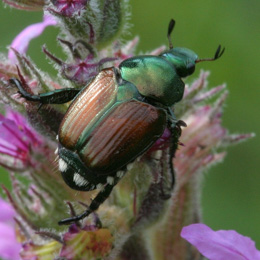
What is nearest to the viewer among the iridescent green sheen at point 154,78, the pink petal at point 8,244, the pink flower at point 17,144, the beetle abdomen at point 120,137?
the beetle abdomen at point 120,137

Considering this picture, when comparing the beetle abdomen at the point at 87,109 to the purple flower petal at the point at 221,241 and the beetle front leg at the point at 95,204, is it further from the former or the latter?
the purple flower petal at the point at 221,241

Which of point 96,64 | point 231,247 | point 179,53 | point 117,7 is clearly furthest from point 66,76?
point 231,247

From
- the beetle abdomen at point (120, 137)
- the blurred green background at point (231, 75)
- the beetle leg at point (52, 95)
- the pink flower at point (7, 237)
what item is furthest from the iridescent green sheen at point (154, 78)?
the blurred green background at point (231, 75)

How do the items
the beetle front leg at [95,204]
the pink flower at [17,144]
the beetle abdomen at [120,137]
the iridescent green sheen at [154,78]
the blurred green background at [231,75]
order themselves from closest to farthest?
the beetle abdomen at [120,137], the beetle front leg at [95,204], the iridescent green sheen at [154,78], the pink flower at [17,144], the blurred green background at [231,75]

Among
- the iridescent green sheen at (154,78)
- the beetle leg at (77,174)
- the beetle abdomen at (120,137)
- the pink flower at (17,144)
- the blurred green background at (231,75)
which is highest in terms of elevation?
the iridescent green sheen at (154,78)

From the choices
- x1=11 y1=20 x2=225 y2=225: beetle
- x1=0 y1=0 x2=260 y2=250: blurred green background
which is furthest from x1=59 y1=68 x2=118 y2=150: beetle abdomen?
x1=0 y1=0 x2=260 y2=250: blurred green background

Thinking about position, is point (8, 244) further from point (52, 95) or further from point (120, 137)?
point (120, 137)

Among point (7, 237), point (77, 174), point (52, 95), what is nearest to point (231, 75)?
point (7, 237)
